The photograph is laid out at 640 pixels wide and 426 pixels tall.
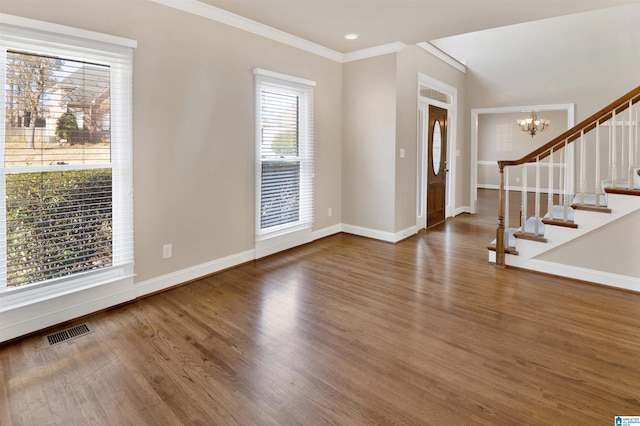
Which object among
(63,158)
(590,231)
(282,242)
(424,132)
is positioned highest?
(424,132)

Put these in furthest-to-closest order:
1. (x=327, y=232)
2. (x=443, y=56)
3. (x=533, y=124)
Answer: (x=533, y=124) < (x=443, y=56) < (x=327, y=232)

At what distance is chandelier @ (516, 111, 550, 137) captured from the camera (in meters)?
9.57

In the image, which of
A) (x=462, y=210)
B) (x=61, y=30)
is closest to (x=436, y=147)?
(x=462, y=210)

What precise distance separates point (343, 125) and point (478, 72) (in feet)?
11.1

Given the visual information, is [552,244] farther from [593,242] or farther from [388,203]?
[388,203]

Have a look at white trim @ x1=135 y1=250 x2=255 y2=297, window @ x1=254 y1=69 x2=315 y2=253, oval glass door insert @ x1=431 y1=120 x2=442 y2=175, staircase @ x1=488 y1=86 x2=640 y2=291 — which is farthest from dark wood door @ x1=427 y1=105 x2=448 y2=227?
white trim @ x1=135 y1=250 x2=255 y2=297

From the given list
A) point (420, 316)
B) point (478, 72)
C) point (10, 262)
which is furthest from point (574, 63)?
point (10, 262)

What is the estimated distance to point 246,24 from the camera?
151 inches

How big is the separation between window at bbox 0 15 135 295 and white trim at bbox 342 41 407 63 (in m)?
3.12

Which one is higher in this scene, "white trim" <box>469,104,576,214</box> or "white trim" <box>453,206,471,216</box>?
"white trim" <box>469,104,576,214</box>

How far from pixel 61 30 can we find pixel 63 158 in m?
0.90

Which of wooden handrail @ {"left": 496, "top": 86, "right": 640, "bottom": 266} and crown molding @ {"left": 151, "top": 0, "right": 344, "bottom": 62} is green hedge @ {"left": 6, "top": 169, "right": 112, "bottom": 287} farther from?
wooden handrail @ {"left": 496, "top": 86, "right": 640, "bottom": 266}

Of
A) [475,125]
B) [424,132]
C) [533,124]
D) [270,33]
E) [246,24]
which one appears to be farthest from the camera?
[533,124]

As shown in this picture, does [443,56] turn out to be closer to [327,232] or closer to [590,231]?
[327,232]
